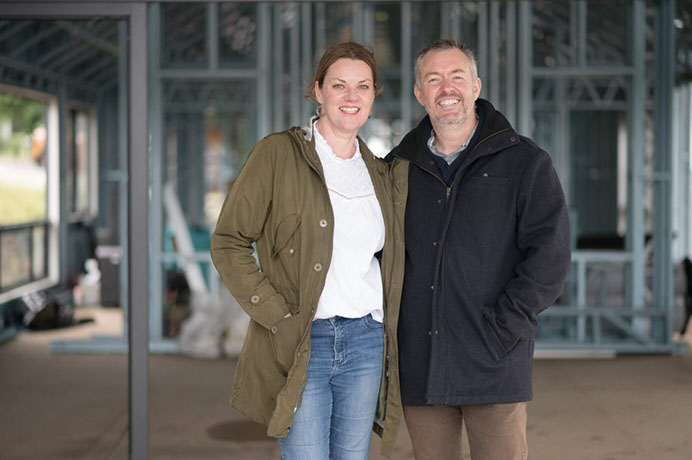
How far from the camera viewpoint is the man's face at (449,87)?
240 centimetres

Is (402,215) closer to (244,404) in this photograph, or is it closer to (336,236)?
(336,236)

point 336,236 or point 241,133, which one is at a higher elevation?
point 241,133

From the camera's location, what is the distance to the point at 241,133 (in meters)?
18.4

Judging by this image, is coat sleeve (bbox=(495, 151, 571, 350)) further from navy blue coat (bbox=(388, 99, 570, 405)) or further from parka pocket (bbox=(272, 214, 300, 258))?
parka pocket (bbox=(272, 214, 300, 258))

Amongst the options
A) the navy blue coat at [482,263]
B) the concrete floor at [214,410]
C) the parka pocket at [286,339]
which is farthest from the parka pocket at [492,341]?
the concrete floor at [214,410]

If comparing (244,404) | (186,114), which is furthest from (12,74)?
(244,404)

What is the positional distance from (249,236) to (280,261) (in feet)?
0.38

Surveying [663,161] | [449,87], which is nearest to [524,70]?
[663,161]

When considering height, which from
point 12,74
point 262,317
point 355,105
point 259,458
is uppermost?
point 12,74

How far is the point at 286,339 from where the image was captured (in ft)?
7.47

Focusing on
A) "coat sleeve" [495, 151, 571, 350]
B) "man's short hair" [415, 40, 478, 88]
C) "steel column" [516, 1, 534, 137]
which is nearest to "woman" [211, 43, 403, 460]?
"man's short hair" [415, 40, 478, 88]

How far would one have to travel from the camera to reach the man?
234 centimetres

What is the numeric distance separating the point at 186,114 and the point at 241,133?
2084 mm

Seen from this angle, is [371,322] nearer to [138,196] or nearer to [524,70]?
Result: [138,196]
